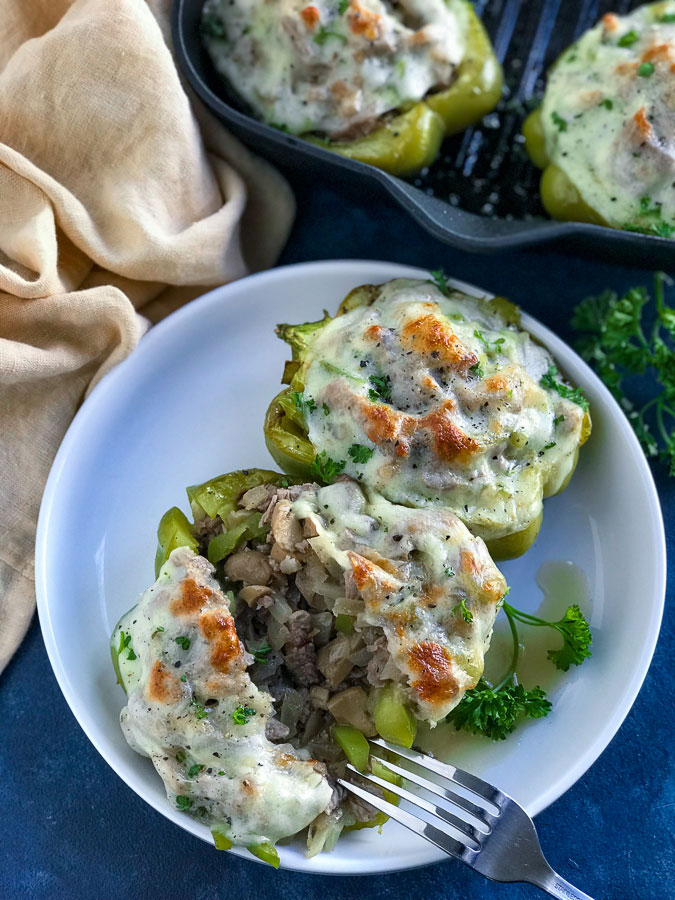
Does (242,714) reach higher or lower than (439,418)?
lower

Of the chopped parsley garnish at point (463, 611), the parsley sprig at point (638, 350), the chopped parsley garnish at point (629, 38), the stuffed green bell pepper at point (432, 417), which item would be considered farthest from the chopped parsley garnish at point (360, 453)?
the chopped parsley garnish at point (629, 38)

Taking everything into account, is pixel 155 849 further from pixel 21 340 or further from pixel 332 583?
Result: pixel 21 340

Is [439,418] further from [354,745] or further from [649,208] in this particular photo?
[649,208]

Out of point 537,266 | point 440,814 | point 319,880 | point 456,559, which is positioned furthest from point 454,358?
point 319,880

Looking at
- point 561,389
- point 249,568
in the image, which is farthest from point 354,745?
point 561,389

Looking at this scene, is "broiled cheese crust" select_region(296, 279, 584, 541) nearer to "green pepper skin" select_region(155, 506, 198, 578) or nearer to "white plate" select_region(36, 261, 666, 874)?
"white plate" select_region(36, 261, 666, 874)

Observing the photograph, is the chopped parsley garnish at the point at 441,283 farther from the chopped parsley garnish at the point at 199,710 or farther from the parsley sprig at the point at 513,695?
the chopped parsley garnish at the point at 199,710
